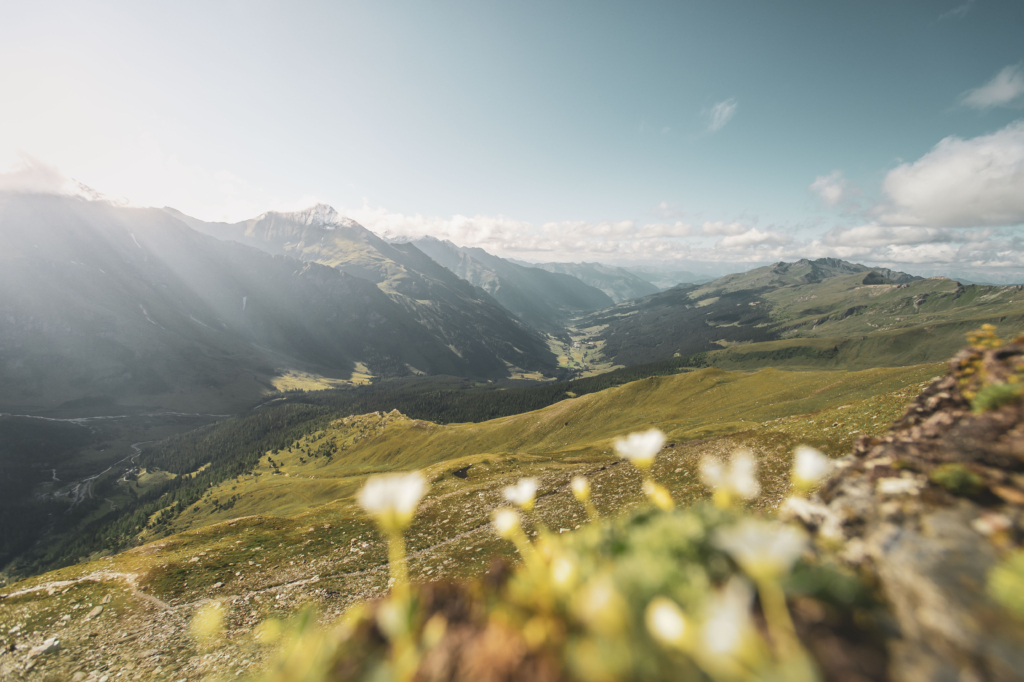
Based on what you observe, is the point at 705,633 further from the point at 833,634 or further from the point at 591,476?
the point at 591,476

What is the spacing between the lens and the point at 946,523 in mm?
4227

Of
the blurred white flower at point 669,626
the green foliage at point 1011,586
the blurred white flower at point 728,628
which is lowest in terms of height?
the green foliage at point 1011,586

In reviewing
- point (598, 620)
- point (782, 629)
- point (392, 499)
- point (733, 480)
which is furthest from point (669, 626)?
point (392, 499)

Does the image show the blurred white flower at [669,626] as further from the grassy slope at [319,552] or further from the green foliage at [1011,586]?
the grassy slope at [319,552]

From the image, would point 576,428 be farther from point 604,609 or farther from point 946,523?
point 604,609

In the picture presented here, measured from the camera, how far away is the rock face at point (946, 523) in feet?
10.0

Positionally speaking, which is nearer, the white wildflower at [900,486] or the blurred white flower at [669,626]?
the blurred white flower at [669,626]

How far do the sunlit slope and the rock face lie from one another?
4490 centimetres

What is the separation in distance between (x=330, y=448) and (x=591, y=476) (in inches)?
6247

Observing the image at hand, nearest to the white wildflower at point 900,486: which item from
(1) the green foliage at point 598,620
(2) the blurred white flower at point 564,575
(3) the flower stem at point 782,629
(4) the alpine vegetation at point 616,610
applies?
(4) the alpine vegetation at point 616,610

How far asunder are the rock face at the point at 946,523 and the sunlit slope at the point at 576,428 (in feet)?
147

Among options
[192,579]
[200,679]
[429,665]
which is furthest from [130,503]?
[429,665]

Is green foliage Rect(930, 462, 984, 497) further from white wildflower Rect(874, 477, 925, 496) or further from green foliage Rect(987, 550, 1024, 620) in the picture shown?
green foliage Rect(987, 550, 1024, 620)

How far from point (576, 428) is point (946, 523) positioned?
96388mm
